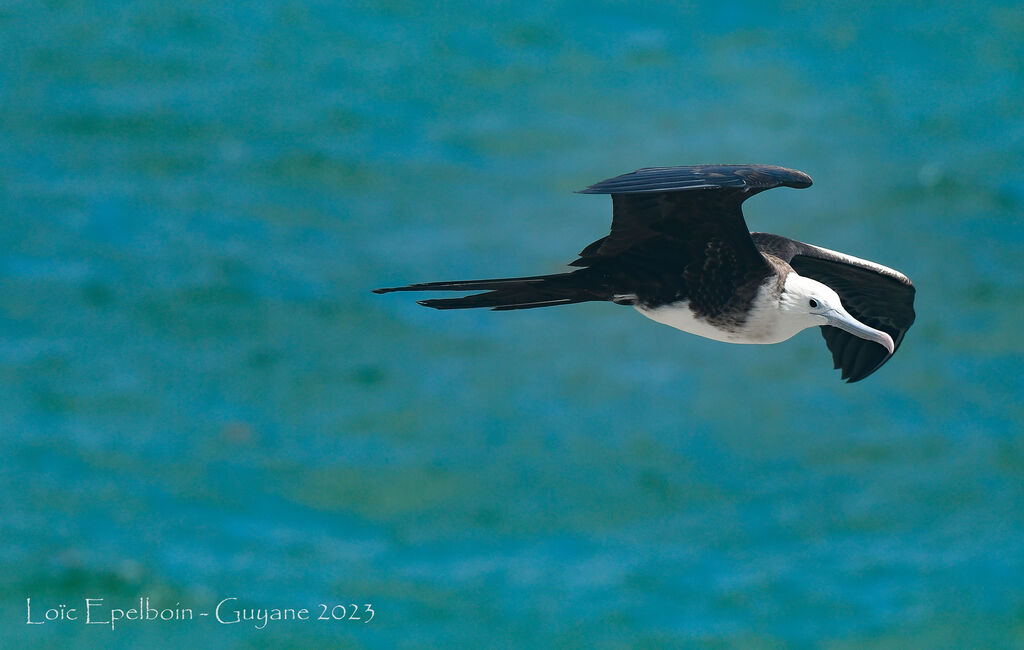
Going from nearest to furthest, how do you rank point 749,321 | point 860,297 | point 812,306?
point 749,321 → point 812,306 → point 860,297

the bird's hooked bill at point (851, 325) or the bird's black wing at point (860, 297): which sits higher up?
the bird's black wing at point (860, 297)

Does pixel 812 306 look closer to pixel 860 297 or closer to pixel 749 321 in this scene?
pixel 749 321

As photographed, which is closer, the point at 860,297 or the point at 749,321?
the point at 749,321

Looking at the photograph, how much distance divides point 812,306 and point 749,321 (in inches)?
14.9

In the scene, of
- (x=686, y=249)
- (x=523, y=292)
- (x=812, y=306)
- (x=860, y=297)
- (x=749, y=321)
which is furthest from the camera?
(x=860, y=297)

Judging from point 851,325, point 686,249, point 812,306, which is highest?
point 686,249

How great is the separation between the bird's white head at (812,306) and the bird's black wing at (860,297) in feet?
1.43

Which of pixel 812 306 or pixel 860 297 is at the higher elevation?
pixel 860 297

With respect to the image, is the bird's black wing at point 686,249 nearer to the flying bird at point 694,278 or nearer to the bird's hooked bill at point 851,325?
the flying bird at point 694,278

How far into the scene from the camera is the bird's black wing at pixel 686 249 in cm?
758

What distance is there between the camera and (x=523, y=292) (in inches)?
305

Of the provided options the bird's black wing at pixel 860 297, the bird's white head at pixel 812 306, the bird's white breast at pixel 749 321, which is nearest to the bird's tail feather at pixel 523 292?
the bird's white breast at pixel 749 321

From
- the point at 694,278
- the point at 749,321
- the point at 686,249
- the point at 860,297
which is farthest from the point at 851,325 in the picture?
the point at 860,297

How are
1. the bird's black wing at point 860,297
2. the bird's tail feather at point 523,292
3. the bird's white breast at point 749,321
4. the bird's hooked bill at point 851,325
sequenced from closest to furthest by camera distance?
the bird's tail feather at point 523,292
the bird's white breast at point 749,321
the bird's hooked bill at point 851,325
the bird's black wing at point 860,297
